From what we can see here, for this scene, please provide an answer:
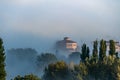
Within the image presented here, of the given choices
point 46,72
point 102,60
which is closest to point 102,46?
point 102,60

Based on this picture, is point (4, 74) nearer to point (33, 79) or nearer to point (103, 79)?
point (33, 79)

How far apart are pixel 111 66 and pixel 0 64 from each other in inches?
1877

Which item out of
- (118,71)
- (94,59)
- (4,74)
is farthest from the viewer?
(94,59)

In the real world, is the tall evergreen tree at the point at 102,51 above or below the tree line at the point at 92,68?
above

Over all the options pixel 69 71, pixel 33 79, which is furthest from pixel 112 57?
pixel 33 79

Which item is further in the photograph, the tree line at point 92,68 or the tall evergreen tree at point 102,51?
the tall evergreen tree at point 102,51

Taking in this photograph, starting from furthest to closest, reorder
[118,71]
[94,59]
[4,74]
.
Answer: [94,59] → [118,71] → [4,74]

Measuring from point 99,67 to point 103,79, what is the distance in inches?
153

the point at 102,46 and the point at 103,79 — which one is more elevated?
the point at 102,46

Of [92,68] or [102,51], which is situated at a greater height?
[102,51]

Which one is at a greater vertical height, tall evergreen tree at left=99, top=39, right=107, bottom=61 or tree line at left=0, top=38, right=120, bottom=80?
tall evergreen tree at left=99, top=39, right=107, bottom=61

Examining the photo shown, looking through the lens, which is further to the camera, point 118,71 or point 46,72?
point 46,72

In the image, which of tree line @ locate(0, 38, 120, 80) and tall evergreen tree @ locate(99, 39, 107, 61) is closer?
tree line @ locate(0, 38, 120, 80)

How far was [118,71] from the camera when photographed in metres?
102
